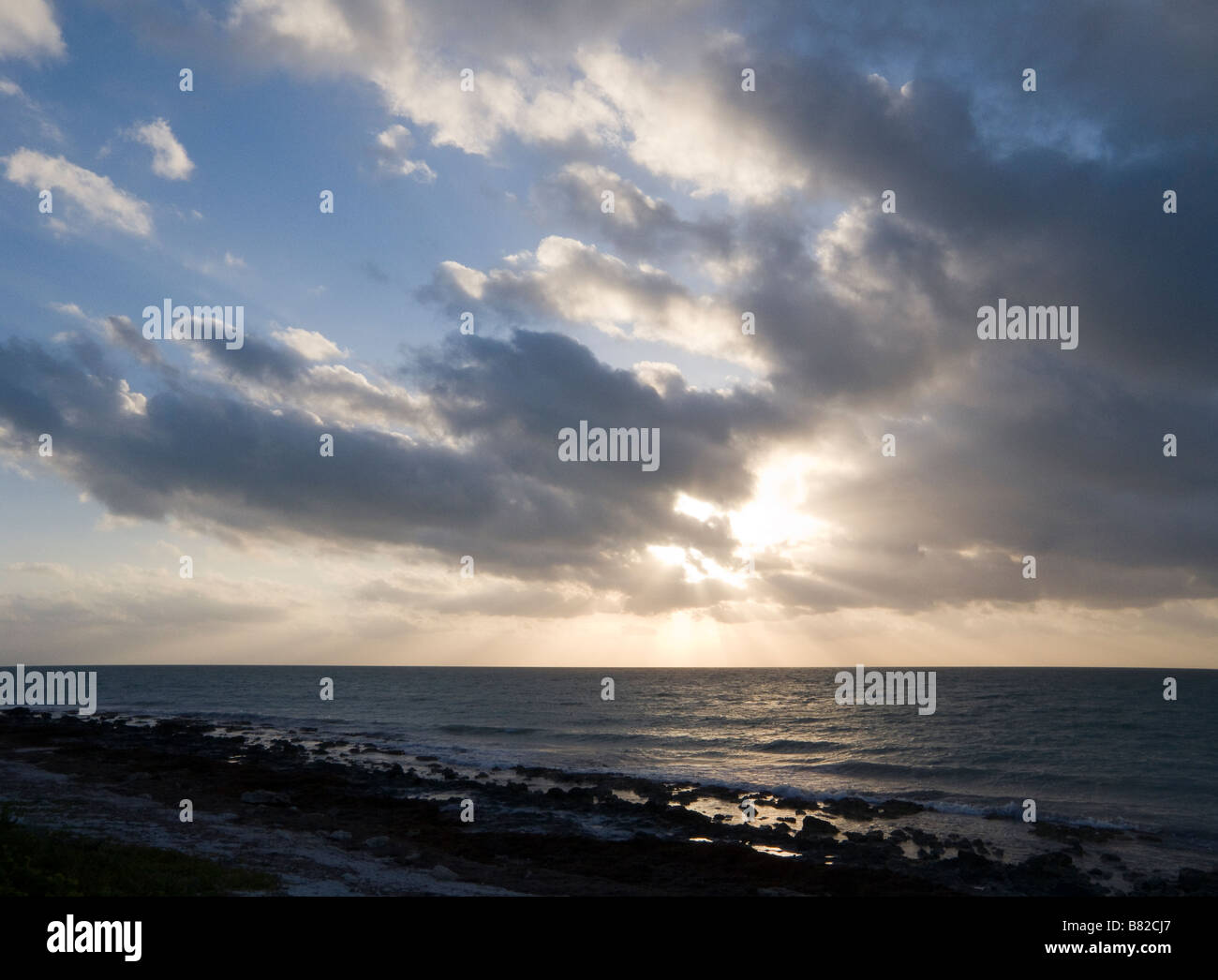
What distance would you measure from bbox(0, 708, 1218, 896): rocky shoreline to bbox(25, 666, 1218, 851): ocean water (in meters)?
5.39

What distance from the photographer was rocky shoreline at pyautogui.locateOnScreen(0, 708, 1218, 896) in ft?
60.8

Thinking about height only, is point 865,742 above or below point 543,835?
below

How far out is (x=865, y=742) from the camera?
5347 cm

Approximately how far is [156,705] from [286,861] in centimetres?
9294

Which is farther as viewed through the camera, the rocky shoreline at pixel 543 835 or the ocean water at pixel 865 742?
the ocean water at pixel 865 742

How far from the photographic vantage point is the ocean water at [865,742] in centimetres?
3441

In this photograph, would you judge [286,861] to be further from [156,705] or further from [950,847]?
[156,705]

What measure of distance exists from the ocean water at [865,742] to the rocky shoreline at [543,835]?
212 inches

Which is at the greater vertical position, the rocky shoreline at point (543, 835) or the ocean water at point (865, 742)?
the rocky shoreline at point (543, 835)

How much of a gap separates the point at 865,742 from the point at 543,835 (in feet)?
124
